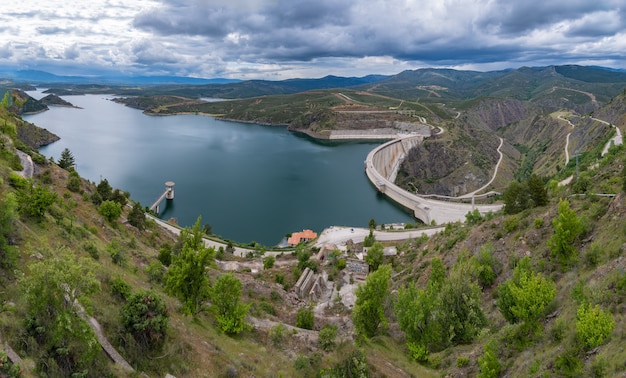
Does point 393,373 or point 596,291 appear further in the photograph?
point 393,373

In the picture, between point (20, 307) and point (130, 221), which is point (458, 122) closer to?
point (130, 221)

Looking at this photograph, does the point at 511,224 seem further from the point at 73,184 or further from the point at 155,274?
the point at 73,184

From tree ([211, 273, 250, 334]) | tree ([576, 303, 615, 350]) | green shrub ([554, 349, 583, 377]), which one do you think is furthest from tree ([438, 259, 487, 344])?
tree ([211, 273, 250, 334])

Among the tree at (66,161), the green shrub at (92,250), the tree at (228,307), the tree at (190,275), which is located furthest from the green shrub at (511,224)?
the tree at (66,161)

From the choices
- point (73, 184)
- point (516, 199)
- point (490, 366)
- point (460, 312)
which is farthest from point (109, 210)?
point (516, 199)

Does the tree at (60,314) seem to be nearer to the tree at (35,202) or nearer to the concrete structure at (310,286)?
the tree at (35,202)

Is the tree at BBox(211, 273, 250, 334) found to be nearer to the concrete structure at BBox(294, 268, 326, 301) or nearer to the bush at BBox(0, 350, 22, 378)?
the bush at BBox(0, 350, 22, 378)

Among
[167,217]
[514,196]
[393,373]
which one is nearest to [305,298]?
[393,373]
